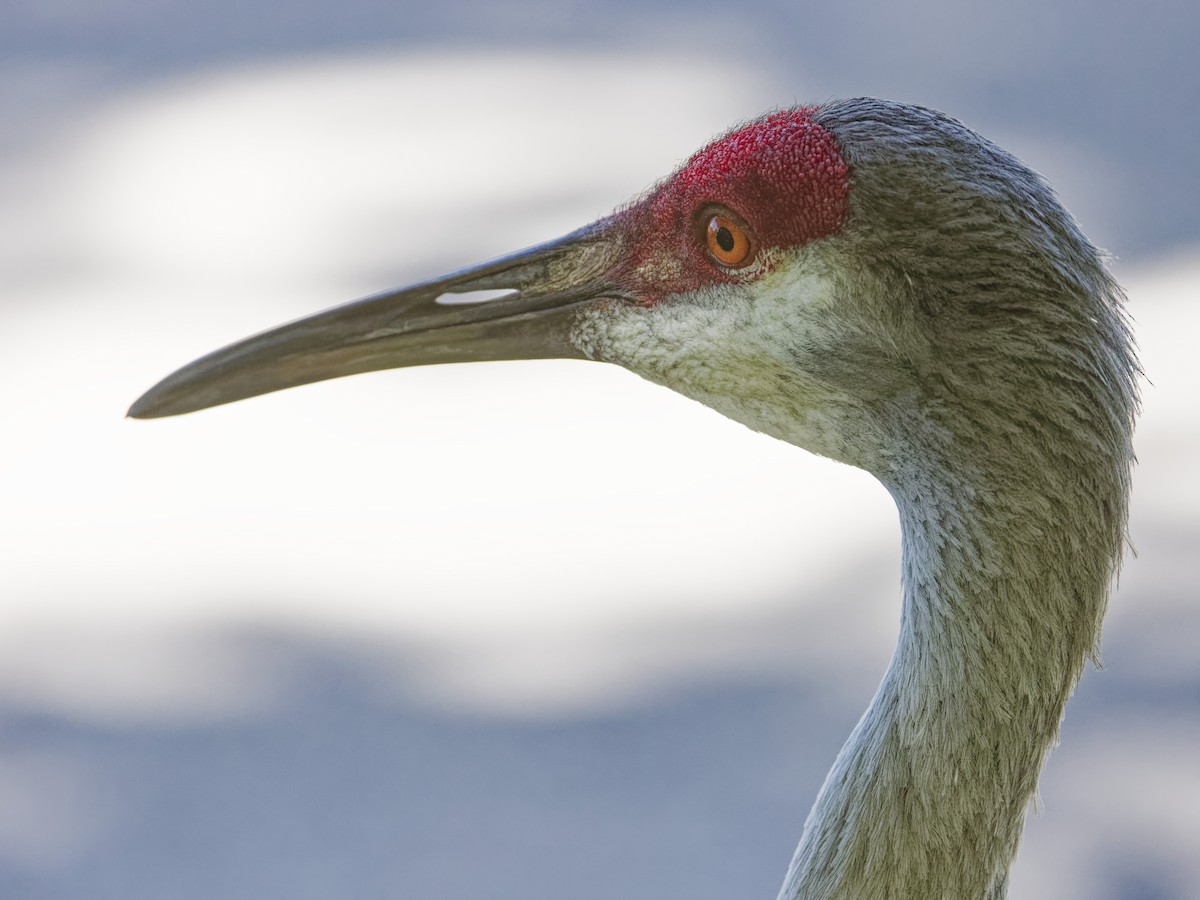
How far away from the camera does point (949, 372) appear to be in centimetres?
187

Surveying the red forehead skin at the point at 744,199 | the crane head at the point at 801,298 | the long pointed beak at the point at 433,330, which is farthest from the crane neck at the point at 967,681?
the long pointed beak at the point at 433,330

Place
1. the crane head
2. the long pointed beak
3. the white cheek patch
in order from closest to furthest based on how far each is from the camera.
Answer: the crane head < the white cheek patch < the long pointed beak

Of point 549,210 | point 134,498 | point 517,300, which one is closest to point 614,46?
point 549,210

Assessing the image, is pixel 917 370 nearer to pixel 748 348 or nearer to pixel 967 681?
pixel 748 348

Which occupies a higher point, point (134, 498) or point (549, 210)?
point (549, 210)

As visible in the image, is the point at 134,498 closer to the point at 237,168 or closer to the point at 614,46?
the point at 237,168

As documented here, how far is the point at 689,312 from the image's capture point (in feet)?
6.86

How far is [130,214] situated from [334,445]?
1.65m

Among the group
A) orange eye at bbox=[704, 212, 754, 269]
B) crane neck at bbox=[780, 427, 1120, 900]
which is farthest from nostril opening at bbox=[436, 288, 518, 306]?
crane neck at bbox=[780, 427, 1120, 900]

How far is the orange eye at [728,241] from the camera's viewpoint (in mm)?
2002

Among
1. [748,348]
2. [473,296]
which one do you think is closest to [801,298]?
[748,348]

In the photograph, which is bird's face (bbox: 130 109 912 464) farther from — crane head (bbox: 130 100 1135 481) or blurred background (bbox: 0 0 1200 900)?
blurred background (bbox: 0 0 1200 900)

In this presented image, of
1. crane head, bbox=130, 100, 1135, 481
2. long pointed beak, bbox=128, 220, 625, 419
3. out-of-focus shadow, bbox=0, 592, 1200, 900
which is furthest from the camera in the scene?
out-of-focus shadow, bbox=0, 592, 1200, 900

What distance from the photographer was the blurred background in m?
4.04
